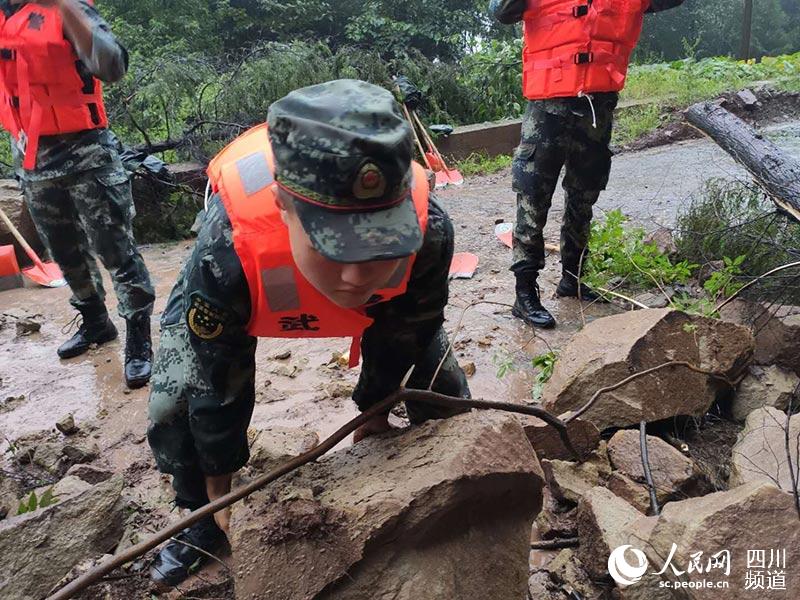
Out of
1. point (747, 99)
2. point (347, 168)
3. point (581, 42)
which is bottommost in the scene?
point (747, 99)

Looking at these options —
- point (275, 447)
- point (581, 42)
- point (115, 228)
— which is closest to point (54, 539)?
point (275, 447)

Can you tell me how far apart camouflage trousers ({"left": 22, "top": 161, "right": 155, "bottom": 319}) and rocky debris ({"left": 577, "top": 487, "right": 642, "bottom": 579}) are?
8.35 ft

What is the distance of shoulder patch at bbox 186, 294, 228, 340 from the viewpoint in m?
1.62

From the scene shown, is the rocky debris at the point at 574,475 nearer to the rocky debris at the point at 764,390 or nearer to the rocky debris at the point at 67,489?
the rocky debris at the point at 764,390

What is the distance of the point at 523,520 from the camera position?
1758mm

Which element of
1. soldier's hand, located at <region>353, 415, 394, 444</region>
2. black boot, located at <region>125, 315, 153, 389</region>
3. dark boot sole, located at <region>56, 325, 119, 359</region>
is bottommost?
dark boot sole, located at <region>56, 325, 119, 359</region>

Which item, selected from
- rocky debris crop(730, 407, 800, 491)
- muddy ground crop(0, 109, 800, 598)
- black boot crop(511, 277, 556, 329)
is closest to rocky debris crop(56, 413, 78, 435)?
muddy ground crop(0, 109, 800, 598)

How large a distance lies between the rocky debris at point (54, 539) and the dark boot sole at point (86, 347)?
6.15 feet

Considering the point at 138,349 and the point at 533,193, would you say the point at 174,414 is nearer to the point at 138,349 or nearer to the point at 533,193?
the point at 138,349

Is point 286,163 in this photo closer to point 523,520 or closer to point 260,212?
point 260,212

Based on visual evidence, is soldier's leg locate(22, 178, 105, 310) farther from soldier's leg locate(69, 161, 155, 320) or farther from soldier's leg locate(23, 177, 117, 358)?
soldier's leg locate(69, 161, 155, 320)

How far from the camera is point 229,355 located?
1.73 metres

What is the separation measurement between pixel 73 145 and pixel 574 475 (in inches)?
110

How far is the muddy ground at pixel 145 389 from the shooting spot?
106 inches
